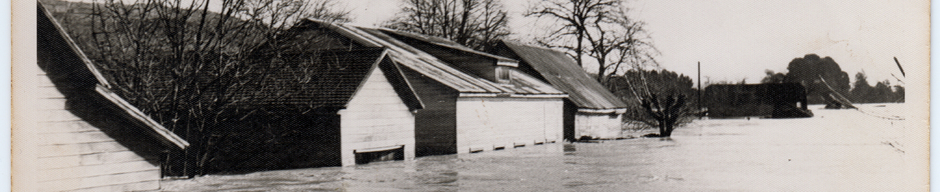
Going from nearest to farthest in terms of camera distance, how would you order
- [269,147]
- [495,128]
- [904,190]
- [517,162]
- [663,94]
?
[904,190]
[269,147]
[517,162]
[495,128]
[663,94]

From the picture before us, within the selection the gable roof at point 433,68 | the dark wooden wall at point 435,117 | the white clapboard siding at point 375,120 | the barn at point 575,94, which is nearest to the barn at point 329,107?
the white clapboard siding at point 375,120

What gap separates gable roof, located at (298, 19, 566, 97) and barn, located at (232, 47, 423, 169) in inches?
91.3

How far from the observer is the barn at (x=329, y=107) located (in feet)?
72.2

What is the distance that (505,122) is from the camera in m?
32.3

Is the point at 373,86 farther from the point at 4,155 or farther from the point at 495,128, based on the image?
the point at 4,155

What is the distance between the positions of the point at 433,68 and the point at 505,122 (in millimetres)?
3647

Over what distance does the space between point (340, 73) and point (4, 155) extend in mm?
14612

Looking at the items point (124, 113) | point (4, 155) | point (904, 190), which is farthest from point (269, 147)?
point (904, 190)

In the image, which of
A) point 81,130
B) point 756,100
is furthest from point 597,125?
point 756,100

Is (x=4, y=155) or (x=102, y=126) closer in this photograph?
(x=4, y=155)

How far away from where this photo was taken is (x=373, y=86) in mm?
23391

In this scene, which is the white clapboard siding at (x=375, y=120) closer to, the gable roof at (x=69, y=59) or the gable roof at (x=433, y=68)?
the gable roof at (x=433, y=68)

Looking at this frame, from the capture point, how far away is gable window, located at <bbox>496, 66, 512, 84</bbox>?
35.9 meters

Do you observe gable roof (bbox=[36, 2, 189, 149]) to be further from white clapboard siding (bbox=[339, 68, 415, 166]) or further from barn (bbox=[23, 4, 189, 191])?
white clapboard siding (bbox=[339, 68, 415, 166])
